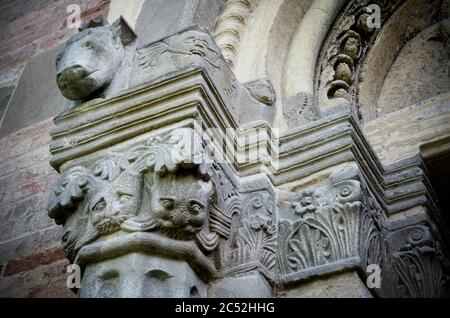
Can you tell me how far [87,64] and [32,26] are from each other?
1822mm

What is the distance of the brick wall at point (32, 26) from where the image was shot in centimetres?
371

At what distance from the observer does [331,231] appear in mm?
2043

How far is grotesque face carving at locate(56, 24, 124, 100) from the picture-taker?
7.43 feet

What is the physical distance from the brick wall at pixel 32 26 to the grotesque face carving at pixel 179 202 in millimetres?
1882

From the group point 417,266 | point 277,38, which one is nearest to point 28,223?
point 277,38

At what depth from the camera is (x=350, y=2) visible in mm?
2971

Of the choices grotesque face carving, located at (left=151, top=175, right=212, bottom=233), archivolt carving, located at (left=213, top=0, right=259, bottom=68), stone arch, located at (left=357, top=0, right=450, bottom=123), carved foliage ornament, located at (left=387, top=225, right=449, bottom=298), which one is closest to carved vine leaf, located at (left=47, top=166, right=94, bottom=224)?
grotesque face carving, located at (left=151, top=175, right=212, bottom=233)

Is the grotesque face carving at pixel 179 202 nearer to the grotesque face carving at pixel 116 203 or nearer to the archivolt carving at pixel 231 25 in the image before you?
the grotesque face carving at pixel 116 203

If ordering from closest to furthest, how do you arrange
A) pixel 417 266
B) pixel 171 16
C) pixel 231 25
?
pixel 417 266 < pixel 171 16 < pixel 231 25

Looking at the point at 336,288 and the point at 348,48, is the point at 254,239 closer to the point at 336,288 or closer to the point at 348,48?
the point at 336,288

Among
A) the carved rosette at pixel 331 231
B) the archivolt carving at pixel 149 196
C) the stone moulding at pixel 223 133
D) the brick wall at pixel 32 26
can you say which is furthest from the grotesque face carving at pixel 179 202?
the brick wall at pixel 32 26

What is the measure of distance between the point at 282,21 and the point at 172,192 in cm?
118

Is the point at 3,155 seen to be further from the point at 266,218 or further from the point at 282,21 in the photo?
the point at 266,218
